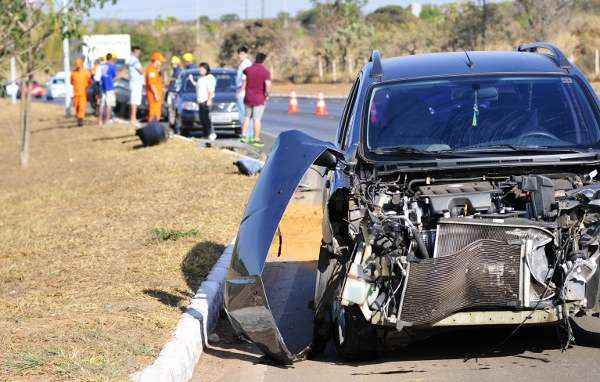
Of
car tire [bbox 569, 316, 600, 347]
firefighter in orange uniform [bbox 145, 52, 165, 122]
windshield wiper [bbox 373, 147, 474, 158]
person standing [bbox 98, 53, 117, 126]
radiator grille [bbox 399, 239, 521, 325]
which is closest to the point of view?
radiator grille [bbox 399, 239, 521, 325]

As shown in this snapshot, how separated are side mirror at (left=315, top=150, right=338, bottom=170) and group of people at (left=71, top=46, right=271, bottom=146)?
533 inches

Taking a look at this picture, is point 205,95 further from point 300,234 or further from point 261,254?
point 261,254

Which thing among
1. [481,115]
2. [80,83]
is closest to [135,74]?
[80,83]

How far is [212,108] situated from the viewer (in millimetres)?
26266

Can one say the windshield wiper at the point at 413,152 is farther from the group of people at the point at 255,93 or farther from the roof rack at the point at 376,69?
the group of people at the point at 255,93

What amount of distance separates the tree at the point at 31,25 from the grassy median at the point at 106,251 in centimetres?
225

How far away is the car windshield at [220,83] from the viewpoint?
27.5 metres

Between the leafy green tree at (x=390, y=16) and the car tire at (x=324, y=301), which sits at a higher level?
the leafy green tree at (x=390, y=16)

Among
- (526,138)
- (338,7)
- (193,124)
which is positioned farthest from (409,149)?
(338,7)

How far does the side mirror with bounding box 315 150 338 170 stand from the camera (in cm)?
731

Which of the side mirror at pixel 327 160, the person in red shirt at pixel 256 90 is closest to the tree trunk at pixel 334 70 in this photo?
the person in red shirt at pixel 256 90

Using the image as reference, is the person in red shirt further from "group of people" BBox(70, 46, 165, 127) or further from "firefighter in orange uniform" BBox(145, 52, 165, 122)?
"group of people" BBox(70, 46, 165, 127)

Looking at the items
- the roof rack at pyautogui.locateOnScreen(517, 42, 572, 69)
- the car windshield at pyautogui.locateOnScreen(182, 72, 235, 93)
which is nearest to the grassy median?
the roof rack at pyautogui.locateOnScreen(517, 42, 572, 69)

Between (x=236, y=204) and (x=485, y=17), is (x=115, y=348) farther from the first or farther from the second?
(x=485, y=17)
